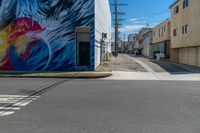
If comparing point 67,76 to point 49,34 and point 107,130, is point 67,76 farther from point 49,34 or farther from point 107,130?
point 107,130

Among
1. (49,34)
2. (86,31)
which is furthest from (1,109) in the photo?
(86,31)

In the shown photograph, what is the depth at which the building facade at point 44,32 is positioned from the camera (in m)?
19.6

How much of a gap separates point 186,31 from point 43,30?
16646mm

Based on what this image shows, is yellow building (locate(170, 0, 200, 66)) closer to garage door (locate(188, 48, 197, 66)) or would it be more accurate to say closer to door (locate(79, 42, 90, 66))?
garage door (locate(188, 48, 197, 66))

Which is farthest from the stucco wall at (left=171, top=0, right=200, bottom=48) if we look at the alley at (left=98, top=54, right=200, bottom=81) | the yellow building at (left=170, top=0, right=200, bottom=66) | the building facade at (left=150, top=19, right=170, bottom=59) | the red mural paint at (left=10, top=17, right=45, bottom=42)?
the red mural paint at (left=10, top=17, right=45, bottom=42)

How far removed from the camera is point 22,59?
20.1 meters

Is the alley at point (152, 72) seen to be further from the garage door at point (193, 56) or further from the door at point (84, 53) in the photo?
the garage door at point (193, 56)

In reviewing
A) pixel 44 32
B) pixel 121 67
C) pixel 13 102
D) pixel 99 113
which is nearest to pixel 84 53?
pixel 121 67

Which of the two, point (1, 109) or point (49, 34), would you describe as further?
point (49, 34)

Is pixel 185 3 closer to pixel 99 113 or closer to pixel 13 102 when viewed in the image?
pixel 99 113

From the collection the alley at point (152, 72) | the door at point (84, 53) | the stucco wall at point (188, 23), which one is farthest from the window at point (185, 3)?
the door at point (84, 53)

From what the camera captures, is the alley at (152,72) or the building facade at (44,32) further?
the building facade at (44,32)

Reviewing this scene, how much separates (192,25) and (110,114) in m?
21.2

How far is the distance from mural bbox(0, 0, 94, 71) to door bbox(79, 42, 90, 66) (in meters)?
1.95
